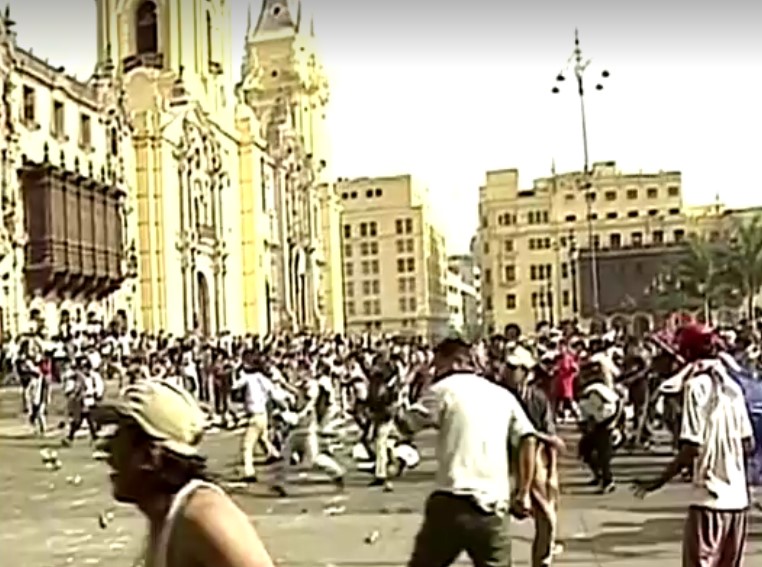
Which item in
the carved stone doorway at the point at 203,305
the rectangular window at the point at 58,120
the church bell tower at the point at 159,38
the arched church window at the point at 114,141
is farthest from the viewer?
the church bell tower at the point at 159,38

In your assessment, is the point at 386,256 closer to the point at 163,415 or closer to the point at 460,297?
the point at 460,297

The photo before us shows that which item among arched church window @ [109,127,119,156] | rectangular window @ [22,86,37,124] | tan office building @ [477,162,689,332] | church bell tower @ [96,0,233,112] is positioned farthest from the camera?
tan office building @ [477,162,689,332]

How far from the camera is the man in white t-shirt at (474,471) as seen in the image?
6.63m

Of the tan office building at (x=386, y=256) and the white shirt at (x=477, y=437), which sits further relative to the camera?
the tan office building at (x=386, y=256)

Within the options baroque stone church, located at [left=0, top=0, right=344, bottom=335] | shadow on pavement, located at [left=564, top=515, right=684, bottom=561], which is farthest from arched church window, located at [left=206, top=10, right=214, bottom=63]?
shadow on pavement, located at [left=564, top=515, right=684, bottom=561]

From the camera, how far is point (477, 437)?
22.0 feet

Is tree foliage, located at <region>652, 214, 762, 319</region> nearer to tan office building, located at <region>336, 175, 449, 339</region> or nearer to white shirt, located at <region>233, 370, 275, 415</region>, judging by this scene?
tan office building, located at <region>336, 175, 449, 339</region>

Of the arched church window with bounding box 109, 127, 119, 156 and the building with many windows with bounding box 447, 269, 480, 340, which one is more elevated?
the arched church window with bounding box 109, 127, 119, 156

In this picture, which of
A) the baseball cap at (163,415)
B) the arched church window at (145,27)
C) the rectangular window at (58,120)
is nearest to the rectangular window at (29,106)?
the rectangular window at (58,120)

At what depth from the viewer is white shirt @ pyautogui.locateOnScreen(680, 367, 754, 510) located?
7027 mm

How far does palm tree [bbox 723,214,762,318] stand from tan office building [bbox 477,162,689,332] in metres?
29.4

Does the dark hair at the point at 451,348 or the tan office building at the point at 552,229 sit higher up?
the tan office building at the point at 552,229

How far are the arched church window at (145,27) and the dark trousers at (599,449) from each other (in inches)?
2116

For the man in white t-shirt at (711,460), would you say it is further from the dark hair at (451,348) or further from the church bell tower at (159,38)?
the church bell tower at (159,38)
